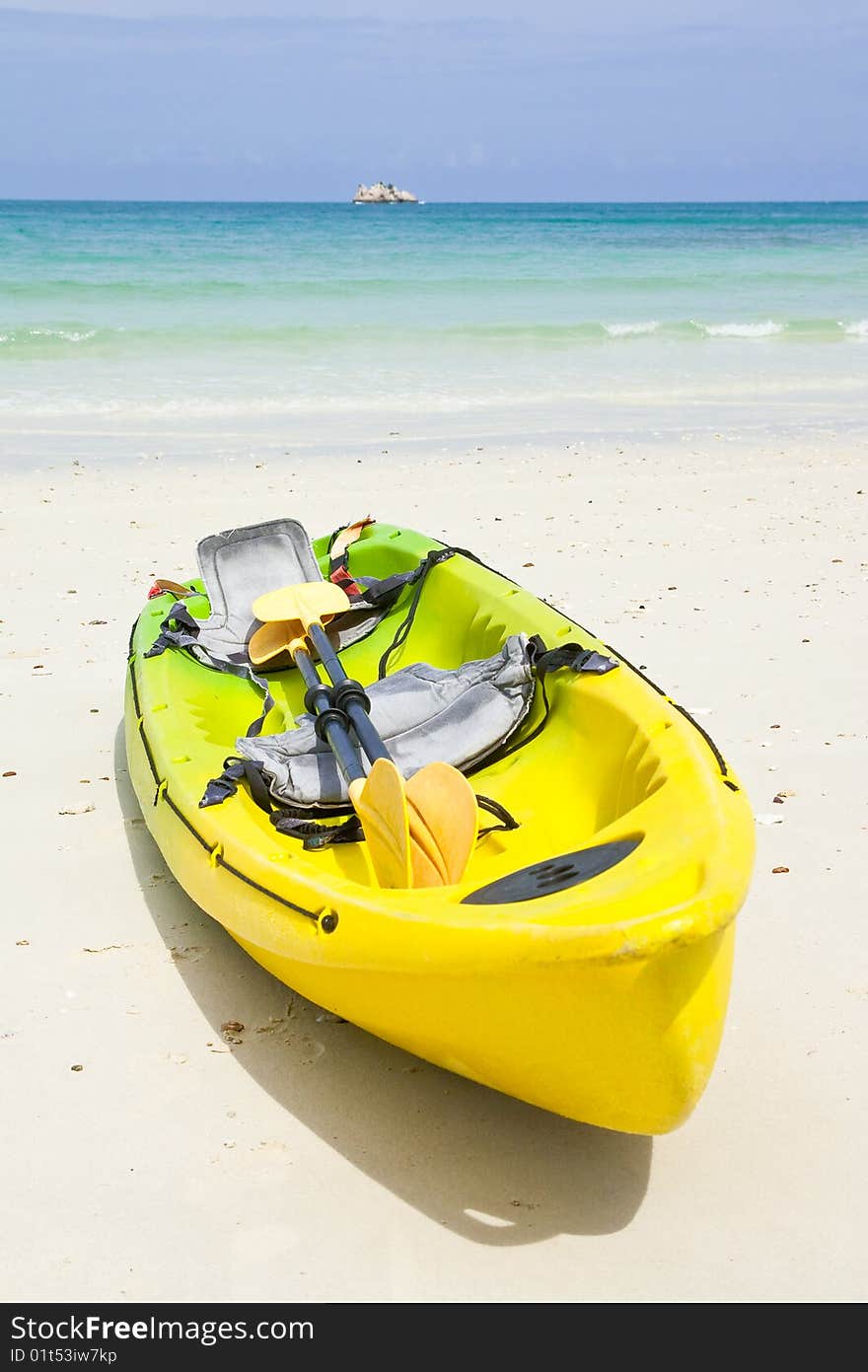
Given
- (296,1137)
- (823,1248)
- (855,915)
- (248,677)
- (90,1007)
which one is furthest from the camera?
(248,677)

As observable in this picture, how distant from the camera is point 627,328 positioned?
16.5m

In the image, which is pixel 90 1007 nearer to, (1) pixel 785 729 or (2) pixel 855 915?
(2) pixel 855 915

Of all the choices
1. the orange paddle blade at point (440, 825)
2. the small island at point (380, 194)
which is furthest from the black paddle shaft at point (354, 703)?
the small island at point (380, 194)

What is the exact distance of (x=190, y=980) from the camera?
3256 mm

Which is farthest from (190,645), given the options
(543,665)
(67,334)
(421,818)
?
(67,334)

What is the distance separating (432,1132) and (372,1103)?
0.16 m

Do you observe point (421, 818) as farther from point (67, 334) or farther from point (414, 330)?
point (414, 330)

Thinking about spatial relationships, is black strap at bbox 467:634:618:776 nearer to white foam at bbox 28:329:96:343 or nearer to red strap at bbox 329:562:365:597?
red strap at bbox 329:562:365:597

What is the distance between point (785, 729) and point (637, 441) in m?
5.59

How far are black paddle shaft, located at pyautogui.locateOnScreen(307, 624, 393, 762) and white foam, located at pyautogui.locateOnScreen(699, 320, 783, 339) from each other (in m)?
13.7

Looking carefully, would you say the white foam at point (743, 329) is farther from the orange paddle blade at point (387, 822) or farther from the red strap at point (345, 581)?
the orange paddle blade at point (387, 822)

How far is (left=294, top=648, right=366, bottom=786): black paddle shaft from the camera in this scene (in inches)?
127

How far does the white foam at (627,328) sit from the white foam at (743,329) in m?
0.70

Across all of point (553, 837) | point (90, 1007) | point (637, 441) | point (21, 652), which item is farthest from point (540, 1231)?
point (637, 441)
